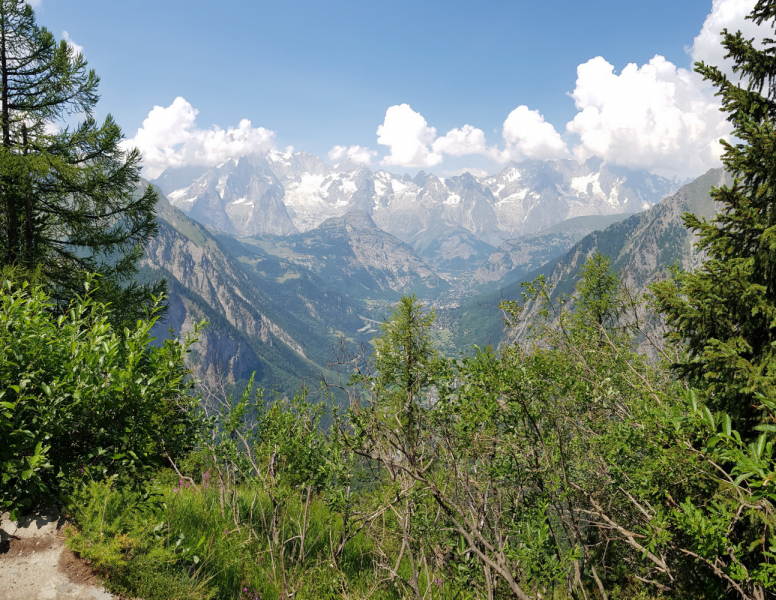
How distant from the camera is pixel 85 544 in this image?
3.33 meters

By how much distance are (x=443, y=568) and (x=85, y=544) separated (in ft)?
14.1

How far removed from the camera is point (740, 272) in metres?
6.23

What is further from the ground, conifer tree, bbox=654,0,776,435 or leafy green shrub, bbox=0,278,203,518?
conifer tree, bbox=654,0,776,435

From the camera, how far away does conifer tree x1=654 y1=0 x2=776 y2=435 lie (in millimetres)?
6250

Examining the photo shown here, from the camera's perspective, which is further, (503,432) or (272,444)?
(272,444)

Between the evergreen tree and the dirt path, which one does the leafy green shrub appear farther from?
the evergreen tree

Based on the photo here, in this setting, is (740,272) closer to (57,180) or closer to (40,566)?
(40,566)

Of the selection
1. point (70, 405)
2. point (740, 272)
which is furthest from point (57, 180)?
point (740, 272)

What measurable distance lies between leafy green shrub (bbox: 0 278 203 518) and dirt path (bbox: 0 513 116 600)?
0.22 meters

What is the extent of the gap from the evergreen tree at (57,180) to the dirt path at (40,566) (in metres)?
10.4

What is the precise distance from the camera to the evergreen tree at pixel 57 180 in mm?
12516

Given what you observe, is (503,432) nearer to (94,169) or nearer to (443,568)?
(443,568)

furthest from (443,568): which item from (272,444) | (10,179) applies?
(10,179)

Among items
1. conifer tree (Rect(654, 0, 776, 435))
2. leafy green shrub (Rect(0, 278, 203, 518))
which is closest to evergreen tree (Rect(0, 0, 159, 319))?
leafy green shrub (Rect(0, 278, 203, 518))
